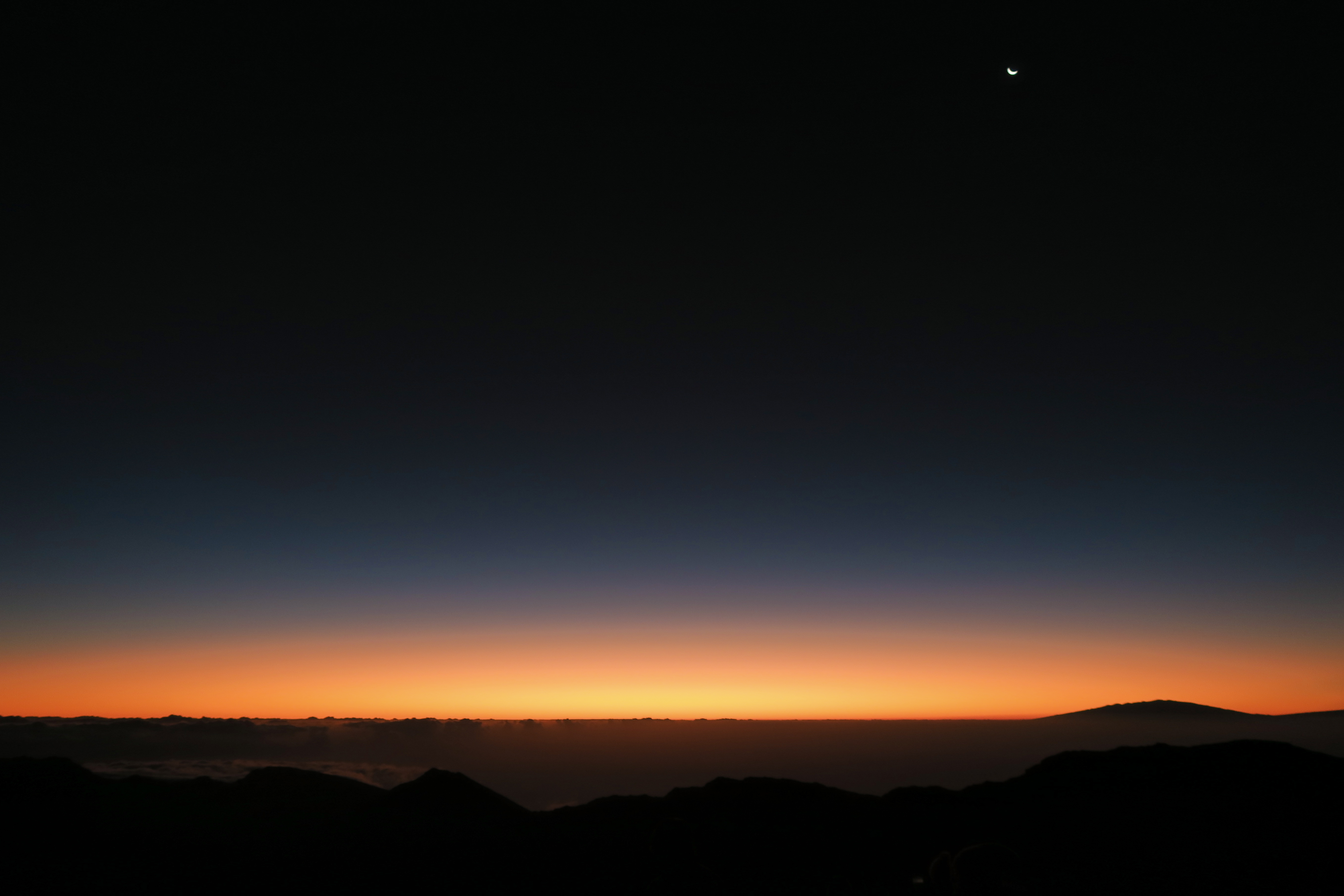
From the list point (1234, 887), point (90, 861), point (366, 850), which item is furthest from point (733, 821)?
point (90, 861)

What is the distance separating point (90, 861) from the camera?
75.7 m

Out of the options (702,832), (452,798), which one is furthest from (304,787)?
(702,832)

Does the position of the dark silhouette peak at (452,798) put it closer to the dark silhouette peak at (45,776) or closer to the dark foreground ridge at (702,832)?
the dark foreground ridge at (702,832)

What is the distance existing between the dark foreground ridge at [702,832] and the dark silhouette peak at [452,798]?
1.23 feet

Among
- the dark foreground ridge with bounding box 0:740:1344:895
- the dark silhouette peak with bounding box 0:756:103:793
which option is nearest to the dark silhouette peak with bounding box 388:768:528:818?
the dark foreground ridge with bounding box 0:740:1344:895

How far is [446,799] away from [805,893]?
170ft

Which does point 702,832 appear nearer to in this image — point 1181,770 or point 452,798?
point 452,798

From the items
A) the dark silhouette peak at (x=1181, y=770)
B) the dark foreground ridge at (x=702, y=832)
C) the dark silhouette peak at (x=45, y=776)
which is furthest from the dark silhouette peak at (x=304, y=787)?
the dark silhouette peak at (x=1181, y=770)

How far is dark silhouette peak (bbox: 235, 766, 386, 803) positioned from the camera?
102 m

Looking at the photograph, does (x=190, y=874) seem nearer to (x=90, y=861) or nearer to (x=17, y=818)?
(x=90, y=861)

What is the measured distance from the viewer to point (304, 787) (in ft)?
345

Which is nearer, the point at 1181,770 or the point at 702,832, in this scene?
the point at 1181,770

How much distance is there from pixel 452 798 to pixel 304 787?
76.8ft

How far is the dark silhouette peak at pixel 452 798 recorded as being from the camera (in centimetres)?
9438
